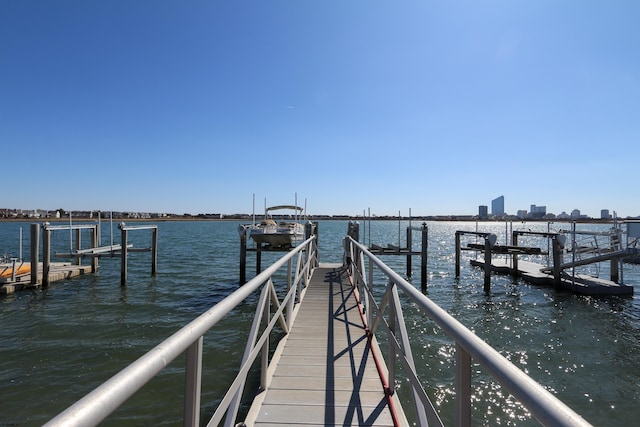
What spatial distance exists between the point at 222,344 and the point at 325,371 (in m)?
4.48

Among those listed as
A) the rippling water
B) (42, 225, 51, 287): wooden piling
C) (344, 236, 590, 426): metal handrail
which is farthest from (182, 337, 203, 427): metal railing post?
(42, 225, 51, 287): wooden piling

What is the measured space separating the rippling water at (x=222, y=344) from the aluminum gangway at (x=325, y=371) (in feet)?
5.08

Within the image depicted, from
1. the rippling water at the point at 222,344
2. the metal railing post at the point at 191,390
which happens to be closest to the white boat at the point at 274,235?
the rippling water at the point at 222,344

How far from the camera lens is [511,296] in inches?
527

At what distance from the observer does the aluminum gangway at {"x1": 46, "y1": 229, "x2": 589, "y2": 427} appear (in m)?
1.08

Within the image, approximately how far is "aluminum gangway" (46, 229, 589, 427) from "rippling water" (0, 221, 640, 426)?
1.55 meters

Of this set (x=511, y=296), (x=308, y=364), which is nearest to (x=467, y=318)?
(x=511, y=296)

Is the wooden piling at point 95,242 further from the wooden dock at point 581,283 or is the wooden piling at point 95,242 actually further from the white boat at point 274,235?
the wooden dock at point 581,283

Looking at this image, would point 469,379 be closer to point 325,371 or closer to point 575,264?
point 325,371

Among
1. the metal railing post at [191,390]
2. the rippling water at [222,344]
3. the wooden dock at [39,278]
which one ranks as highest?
the metal railing post at [191,390]

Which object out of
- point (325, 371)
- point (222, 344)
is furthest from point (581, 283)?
point (325, 371)

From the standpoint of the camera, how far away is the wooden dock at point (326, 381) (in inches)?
119

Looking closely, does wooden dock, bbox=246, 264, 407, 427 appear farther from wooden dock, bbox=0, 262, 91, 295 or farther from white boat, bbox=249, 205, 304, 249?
wooden dock, bbox=0, 262, 91, 295

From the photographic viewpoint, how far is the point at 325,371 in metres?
3.93
